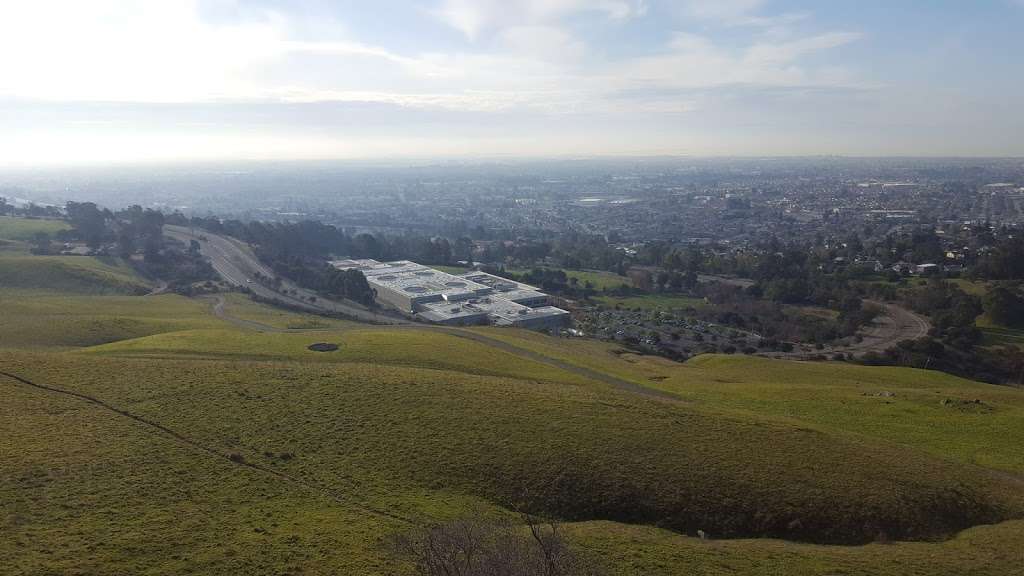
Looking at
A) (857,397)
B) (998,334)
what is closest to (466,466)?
(857,397)

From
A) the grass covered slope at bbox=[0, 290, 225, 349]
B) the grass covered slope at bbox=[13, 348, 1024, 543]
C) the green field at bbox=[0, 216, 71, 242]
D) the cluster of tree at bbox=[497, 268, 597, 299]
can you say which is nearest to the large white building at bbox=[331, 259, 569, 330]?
the cluster of tree at bbox=[497, 268, 597, 299]

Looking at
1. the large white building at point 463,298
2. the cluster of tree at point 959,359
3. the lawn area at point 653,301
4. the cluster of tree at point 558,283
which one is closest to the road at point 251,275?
→ the large white building at point 463,298

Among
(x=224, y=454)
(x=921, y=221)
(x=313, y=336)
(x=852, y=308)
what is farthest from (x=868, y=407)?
(x=921, y=221)

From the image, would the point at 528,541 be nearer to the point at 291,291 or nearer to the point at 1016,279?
the point at 291,291

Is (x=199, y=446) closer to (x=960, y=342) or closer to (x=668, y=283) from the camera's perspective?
(x=960, y=342)

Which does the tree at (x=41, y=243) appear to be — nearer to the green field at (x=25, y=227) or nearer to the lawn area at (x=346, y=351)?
the green field at (x=25, y=227)

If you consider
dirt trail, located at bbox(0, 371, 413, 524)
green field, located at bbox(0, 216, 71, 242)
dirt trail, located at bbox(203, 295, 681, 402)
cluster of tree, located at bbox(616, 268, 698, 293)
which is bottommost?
cluster of tree, located at bbox(616, 268, 698, 293)

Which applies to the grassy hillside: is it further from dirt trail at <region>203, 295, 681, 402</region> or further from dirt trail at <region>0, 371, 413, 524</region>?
dirt trail at <region>203, 295, 681, 402</region>
